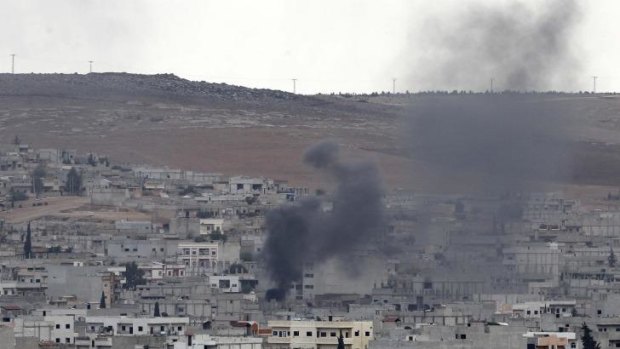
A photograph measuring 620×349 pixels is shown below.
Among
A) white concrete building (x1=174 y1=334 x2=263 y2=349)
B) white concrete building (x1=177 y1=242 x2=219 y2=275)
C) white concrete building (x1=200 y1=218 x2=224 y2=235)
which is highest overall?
white concrete building (x1=200 y1=218 x2=224 y2=235)

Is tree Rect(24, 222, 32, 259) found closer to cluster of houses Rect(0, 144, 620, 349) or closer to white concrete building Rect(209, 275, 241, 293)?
cluster of houses Rect(0, 144, 620, 349)

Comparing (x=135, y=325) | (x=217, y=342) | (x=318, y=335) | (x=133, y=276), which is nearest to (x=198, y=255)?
(x=133, y=276)

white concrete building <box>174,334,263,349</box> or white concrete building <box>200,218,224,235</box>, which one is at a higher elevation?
white concrete building <box>200,218,224,235</box>

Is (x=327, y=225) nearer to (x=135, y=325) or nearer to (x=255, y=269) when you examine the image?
(x=255, y=269)

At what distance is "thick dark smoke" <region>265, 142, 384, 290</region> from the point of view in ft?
342

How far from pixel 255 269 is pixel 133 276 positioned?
5681mm

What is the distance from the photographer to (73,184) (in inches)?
5704

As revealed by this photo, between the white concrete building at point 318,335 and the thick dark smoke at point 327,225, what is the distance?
29690mm

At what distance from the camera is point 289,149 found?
6959 inches

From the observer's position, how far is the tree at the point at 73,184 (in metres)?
144

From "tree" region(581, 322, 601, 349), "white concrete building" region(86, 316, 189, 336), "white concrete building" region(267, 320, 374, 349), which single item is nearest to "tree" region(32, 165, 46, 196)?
"white concrete building" region(86, 316, 189, 336)

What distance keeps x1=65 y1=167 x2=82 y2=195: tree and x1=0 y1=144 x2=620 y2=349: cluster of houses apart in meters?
0.14

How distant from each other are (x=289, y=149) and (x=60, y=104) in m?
20.4

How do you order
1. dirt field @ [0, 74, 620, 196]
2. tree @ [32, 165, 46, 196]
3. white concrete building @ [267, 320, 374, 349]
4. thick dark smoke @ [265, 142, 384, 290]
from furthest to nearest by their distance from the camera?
dirt field @ [0, 74, 620, 196]
tree @ [32, 165, 46, 196]
thick dark smoke @ [265, 142, 384, 290]
white concrete building @ [267, 320, 374, 349]
